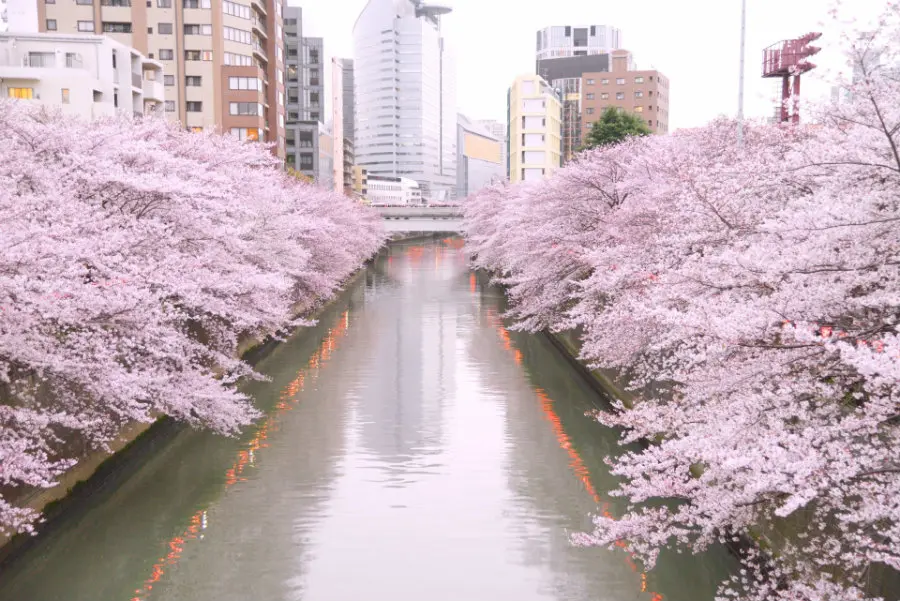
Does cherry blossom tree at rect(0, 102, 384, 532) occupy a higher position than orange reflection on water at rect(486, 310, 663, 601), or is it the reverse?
cherry blossom tree at rect(0, 102, 384, 532)

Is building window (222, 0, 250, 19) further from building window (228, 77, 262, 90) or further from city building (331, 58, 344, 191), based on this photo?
city building (331, 58, 344, 191)

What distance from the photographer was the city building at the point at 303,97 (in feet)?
302

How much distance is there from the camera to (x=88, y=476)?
48.8ft

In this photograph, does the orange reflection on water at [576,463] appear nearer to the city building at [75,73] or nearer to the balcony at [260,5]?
the city building at [75,73]

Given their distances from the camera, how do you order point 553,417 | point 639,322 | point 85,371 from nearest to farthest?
point 85,371, point 639,322, point 553,417

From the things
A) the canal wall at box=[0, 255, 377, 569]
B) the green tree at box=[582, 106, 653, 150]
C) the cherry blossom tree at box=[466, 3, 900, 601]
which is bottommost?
the canal wall at box=[0, 255, 377, 569]

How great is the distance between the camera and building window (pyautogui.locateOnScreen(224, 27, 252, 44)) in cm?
5744

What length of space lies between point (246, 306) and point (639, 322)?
9309mm

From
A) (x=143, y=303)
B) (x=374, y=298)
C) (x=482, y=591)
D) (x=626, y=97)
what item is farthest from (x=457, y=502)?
(x=626, y=97)

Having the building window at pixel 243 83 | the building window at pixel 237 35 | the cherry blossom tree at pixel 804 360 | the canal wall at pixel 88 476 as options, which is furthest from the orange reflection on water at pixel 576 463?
the building window at pixel 237 35

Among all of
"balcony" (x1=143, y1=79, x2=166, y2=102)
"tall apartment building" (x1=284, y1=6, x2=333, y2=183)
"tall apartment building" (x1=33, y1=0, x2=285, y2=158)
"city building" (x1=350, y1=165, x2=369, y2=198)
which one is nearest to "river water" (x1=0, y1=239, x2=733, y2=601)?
"balcony" (x1=143, y1=79, x2=166, y2=102)

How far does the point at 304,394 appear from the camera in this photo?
2416cm

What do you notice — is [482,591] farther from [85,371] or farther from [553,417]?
[553,417]

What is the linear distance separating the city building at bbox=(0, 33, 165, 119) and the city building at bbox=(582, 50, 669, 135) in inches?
2852
